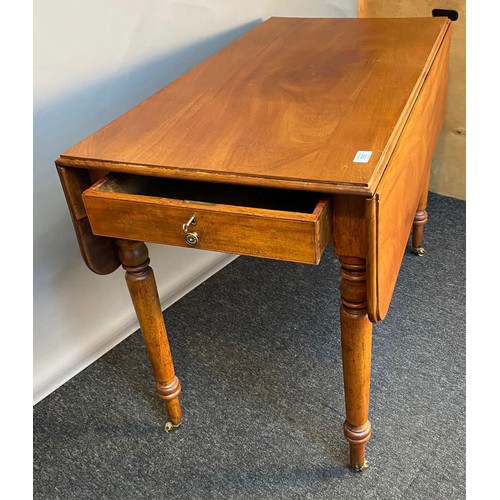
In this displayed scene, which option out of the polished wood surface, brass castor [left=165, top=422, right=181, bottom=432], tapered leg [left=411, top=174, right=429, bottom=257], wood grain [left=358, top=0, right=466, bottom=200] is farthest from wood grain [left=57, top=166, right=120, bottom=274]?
wood grain [left=358, top=0, right=466, bottom=200]

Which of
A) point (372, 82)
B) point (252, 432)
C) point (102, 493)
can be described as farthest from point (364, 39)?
point (102, 493)

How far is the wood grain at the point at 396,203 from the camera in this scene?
3.03ft

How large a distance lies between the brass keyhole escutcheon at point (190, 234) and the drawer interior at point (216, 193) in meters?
0.11

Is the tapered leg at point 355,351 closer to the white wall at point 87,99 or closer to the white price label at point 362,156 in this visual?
the white price label at point 362,156

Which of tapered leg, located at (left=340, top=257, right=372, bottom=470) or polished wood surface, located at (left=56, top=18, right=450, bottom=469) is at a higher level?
polished wood surface, located at (left=56, top=18, right=450, bottom=469)

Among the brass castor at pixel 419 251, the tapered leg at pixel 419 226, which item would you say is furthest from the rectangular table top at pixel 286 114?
the brass castor at pixel 419 251

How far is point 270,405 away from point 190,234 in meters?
0.60

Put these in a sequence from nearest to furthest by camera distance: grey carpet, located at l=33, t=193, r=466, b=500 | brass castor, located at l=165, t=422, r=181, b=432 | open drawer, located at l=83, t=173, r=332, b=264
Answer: open drawer, located at l=83, t=173, r=332, b=264
grey carpet, located at l=33, t=193, r=466, b=500
brass castor, located at l=165, t=422, r=181, b=432

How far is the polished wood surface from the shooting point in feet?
3.06

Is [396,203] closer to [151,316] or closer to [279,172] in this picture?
[279,172]

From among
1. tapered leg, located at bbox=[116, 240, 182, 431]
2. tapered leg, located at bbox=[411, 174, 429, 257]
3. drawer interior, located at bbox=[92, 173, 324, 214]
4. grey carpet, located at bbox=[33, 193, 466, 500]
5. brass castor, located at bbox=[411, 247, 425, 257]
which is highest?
drawer interior, located at bbox=[92, 173, 324, 214]

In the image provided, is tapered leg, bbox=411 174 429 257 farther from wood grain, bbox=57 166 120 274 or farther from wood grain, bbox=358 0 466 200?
wood grain, bbox=57 166 120 274

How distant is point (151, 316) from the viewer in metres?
1.23

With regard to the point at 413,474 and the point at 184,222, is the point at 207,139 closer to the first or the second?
the point at 184,222
